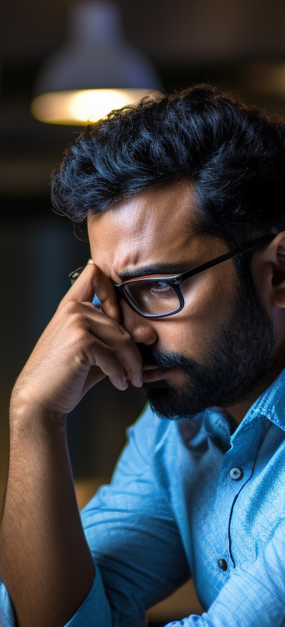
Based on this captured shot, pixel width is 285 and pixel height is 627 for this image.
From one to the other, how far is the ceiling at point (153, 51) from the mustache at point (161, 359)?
6.57 ft

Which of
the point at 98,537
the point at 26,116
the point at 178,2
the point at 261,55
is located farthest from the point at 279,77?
the point at 98,537

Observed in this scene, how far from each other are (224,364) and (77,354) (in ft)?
0.86

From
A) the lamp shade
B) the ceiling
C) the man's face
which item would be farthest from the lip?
the ceiling

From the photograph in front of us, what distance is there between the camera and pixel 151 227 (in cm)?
115

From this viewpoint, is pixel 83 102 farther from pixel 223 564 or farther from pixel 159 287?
pixel 223 564

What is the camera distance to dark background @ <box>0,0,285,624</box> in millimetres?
2895

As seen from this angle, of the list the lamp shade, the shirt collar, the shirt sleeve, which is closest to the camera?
the shirt collar

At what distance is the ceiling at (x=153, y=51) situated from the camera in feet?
9.30

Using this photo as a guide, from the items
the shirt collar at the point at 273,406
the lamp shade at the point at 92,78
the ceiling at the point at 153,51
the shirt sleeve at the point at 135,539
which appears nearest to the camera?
the shirt collar at the point at 273,406

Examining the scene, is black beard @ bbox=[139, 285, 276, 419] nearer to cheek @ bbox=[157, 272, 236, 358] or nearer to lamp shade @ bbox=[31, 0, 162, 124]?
cheek @ bbox=[157, 272, 236, 358]

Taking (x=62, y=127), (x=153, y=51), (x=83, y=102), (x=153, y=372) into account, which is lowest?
(x=153, y=372)

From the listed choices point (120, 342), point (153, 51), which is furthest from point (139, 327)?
point (153, 51)

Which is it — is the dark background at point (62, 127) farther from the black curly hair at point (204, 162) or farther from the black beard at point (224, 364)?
the black beard at point (224, 364)

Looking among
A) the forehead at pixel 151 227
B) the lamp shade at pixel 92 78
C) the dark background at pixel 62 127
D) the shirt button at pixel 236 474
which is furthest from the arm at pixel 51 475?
the dark background at pixel 62 127
